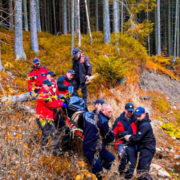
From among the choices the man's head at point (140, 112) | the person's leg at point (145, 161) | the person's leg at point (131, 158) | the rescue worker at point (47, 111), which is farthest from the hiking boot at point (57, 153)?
the man's head at point (140, 112)

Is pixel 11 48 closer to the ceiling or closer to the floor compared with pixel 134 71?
closer to the ceiling

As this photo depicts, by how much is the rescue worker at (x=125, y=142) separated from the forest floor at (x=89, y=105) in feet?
0.86

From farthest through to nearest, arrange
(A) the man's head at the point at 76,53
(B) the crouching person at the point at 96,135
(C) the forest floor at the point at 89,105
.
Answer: (A) the man's head at the point at 76,53, (B) the crouching person at the point at 96,135, (C) the forest floor at the point at 89,105

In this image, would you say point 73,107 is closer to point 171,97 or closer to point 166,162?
point 166,162

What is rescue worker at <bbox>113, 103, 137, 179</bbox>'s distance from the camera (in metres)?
3.91

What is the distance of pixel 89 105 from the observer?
259 inches

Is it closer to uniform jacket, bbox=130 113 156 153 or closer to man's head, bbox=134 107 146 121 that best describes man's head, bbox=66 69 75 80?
man's head, bbox=134 107 146 121

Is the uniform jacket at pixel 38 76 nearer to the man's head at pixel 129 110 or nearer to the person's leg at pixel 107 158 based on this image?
the man's head at pixel 129 110

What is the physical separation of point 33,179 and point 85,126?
131 cm

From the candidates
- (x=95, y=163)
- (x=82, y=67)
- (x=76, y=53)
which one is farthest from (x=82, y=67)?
(x=95, y=163)

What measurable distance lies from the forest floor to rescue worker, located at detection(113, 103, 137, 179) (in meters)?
0.26

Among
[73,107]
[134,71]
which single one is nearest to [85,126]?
[73,107]

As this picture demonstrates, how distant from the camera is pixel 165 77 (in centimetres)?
1201

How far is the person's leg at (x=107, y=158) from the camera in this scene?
3.75 metres
